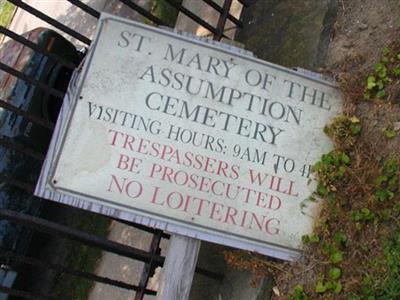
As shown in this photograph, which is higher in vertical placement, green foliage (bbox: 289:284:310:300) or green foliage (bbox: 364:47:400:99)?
green foliage (bbox: 364:47:400:99)

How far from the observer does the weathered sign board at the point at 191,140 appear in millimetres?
2932

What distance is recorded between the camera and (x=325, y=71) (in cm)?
350

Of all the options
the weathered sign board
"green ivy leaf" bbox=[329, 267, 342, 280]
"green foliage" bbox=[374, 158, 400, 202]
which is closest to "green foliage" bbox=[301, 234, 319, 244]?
the weathered sign board

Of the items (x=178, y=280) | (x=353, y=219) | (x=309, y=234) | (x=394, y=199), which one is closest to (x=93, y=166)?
(x=178, y=280)

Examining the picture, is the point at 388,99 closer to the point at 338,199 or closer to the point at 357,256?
the point at 338,199

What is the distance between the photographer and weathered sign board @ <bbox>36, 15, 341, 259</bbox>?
9.62 feet

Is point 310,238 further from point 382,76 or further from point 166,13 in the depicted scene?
point 166,13

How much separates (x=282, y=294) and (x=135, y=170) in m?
1.07

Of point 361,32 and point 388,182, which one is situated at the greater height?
point 361,32

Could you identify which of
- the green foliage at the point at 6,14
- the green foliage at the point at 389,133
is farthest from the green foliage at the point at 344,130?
the green foliage at the point at 6,14

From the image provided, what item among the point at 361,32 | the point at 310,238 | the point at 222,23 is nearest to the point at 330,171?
the point at 310,238

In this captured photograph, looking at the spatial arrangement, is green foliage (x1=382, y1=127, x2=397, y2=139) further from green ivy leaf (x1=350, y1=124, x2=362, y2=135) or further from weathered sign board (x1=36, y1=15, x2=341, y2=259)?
weathered sign board (x1=36, y1=15, x2=341, y2=259)

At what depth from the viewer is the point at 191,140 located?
301 centimetres

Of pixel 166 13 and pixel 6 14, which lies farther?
pixel 6 14
